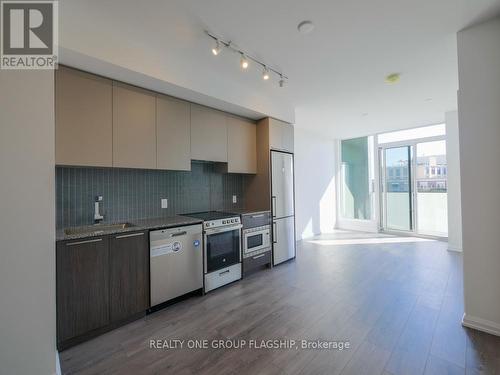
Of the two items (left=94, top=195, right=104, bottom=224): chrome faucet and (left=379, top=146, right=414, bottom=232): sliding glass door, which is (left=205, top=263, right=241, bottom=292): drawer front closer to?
(left=94, top=195, right=104, bottom=224): chrome faucet

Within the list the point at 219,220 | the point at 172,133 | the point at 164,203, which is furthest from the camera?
the point at 164,203

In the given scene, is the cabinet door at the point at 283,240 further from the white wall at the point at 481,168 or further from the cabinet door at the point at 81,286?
the cabinet door at the point at 81,286

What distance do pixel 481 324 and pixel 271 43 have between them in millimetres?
3303

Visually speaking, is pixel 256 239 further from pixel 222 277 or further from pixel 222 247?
pixel 222 277

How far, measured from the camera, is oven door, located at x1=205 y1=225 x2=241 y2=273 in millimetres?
2822

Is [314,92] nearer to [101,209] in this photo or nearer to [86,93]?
[86,93]

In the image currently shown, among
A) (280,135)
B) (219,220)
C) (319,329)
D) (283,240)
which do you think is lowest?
(319,329)

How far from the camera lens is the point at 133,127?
2.43 m

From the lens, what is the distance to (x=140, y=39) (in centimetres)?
217

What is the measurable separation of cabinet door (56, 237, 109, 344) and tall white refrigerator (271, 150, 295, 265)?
7.88 ft

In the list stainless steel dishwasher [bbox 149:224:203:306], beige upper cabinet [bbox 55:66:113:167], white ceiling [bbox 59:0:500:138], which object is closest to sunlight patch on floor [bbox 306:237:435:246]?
white ceiling [bbox 59:0:500:138]
